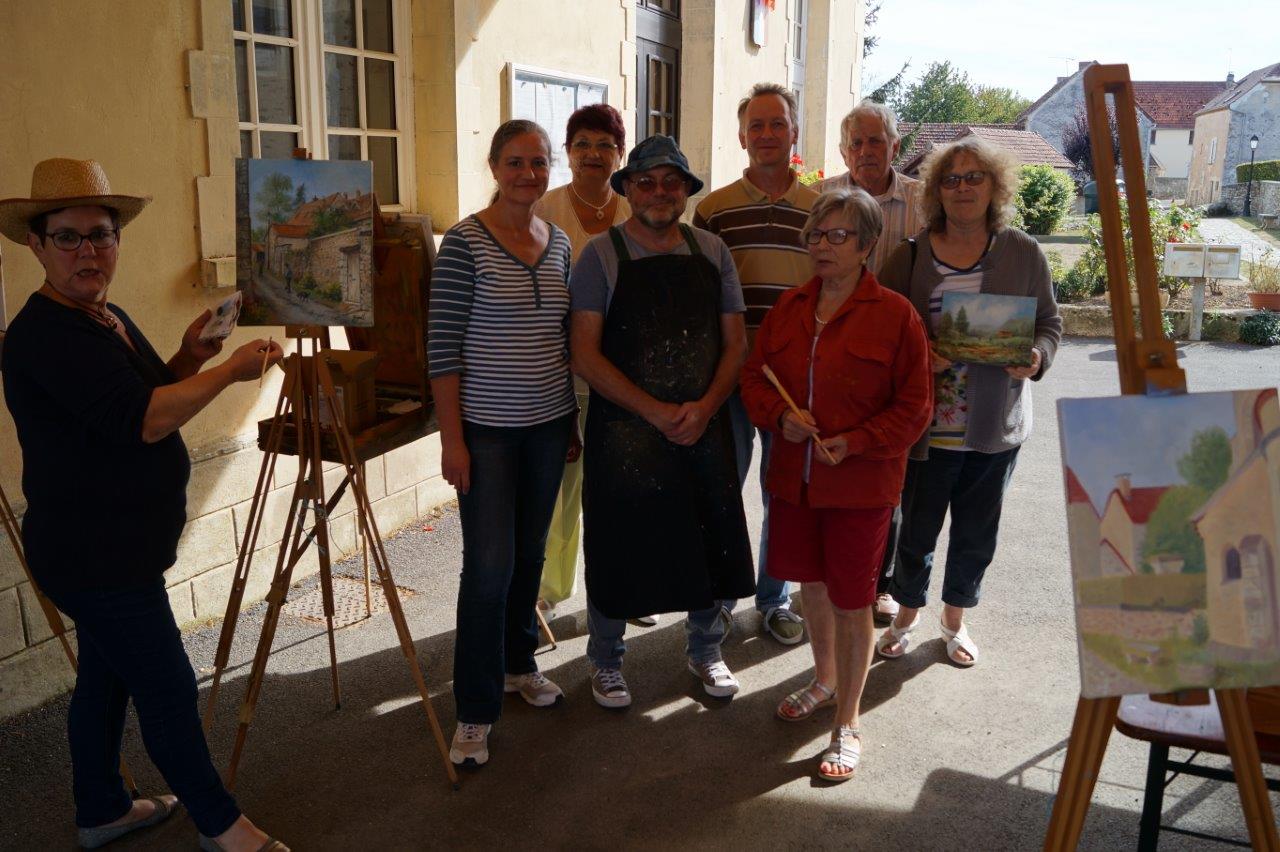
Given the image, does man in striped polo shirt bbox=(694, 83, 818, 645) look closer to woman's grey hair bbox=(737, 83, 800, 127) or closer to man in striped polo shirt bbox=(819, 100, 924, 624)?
woman's grey hair bbox=(737, 83, 800, 127)

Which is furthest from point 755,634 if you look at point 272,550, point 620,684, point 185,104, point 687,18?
point 687,18

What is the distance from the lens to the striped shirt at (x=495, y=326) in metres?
3.07

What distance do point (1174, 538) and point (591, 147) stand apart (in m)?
2.55

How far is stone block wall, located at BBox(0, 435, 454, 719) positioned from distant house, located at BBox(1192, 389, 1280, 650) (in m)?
3.59

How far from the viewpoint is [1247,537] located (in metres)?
2.11

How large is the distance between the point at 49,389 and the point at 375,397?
1425 millimetres

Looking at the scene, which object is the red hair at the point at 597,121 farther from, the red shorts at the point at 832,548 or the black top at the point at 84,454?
Answer: the black top at the point at 84,454

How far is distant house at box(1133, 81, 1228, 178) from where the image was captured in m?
56.4

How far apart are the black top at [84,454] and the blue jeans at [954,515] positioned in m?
2.54

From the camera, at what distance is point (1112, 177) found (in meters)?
2.13

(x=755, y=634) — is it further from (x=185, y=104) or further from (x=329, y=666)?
(x=185, y=104)

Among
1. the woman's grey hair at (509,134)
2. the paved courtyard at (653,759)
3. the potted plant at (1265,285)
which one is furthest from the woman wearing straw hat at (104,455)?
the potted plant at (1265,285)

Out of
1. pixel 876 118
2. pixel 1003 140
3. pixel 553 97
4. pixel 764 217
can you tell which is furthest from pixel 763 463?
→ pixel 1003 140

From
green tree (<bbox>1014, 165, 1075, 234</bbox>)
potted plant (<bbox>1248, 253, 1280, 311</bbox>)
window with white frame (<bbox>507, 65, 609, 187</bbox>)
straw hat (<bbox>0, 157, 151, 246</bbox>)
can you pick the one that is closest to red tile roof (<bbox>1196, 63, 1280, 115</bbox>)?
green tree (<bbox>1014, 165, 1075, 234</bbox>)
